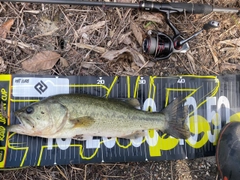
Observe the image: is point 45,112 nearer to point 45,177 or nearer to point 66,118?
point 66,118

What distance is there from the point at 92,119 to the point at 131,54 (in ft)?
3.54

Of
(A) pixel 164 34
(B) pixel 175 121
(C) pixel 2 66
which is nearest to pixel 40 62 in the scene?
(C) pixel 2 66

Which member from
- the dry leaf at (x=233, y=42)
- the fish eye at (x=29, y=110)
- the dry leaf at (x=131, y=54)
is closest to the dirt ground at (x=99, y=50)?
the dry leaf at (x=131, y=54)

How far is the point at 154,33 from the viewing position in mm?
3842

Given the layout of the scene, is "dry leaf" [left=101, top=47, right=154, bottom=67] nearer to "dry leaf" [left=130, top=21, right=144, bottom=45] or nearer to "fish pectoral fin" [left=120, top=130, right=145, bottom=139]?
"dry leaf" [left=130, top=21, right=144, bottom=45]

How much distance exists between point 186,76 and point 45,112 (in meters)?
1.95

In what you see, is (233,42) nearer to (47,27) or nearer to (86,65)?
(86,65)

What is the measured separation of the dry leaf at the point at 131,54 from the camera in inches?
148

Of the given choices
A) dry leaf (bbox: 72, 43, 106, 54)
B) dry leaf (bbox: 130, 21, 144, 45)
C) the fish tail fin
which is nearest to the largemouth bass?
the fish tail fin

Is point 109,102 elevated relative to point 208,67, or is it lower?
lower

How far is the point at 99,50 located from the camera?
3795 mm

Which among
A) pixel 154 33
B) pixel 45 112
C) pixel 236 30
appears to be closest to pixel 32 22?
pixel 45 112

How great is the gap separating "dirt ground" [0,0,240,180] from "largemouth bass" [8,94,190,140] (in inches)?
20.5

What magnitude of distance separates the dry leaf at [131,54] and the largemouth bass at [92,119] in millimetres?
626
